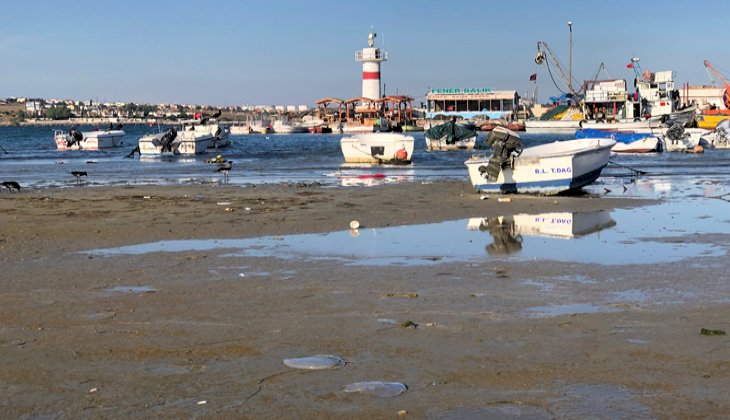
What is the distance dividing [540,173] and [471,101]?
14191 centimetres

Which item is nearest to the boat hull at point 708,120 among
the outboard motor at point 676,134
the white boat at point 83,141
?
the outboard motor at point 676,134

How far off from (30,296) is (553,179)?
52.5ft

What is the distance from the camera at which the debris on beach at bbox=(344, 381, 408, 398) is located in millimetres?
6758

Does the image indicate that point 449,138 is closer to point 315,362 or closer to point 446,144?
point 446,144

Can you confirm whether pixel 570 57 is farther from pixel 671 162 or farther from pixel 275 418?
pixel 275 418

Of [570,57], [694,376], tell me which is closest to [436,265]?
[694,376]

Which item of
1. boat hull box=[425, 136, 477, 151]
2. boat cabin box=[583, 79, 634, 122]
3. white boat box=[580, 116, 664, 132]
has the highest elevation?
boat cabin box=[583, 79, 634, 122]

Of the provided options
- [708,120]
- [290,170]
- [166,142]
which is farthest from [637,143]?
[708,120]

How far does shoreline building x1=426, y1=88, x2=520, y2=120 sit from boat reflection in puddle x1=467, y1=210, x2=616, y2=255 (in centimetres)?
13974

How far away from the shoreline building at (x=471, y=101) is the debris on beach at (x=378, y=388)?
152m

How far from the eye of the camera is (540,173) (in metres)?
24.0

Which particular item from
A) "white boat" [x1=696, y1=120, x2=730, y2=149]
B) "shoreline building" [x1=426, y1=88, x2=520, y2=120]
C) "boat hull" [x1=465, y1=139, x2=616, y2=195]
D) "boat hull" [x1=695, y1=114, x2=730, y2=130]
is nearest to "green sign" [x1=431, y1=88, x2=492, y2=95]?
"shoreline building" [x1=426, y1=88, x2=520, y2=120]

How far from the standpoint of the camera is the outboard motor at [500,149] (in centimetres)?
2417

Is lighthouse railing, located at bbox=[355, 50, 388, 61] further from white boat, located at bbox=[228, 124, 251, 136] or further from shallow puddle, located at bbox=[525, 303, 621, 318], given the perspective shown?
shallow puddle, located at bbox=[525, 303, 621, 318]
